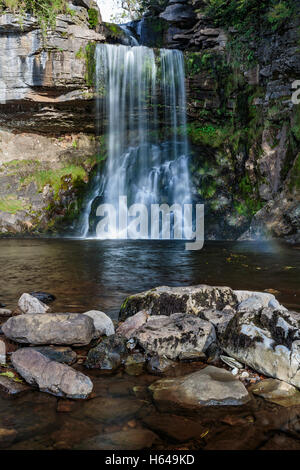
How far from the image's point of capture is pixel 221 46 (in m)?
17.0

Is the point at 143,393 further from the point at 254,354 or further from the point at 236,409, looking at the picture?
the point at 254,354

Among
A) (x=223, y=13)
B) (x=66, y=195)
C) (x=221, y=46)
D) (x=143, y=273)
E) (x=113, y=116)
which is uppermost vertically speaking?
(x=223, y=13)

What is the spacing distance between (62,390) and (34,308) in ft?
6.10

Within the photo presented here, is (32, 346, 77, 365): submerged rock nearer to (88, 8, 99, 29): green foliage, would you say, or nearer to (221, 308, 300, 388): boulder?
(221, 308, 300, 388): boulder

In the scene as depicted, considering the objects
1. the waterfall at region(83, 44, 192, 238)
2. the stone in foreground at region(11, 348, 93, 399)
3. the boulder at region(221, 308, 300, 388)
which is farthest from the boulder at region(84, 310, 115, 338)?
the waterfall at region(83, 44, 192, 238)

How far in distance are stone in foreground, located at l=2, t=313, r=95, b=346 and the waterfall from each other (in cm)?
1225

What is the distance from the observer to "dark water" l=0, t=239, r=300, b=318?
17.8 feet

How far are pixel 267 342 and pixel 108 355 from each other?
1.39 metres

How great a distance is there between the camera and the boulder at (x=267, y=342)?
8.88 ft

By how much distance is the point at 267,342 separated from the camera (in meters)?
2.90

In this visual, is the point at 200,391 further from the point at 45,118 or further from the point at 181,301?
the point at 45,118

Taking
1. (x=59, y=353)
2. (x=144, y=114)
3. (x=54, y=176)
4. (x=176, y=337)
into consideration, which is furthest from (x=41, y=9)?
(x=176, y=337)

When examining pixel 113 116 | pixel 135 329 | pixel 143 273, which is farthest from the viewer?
pixel 113 116

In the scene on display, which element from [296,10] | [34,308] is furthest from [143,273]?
[296,10]
